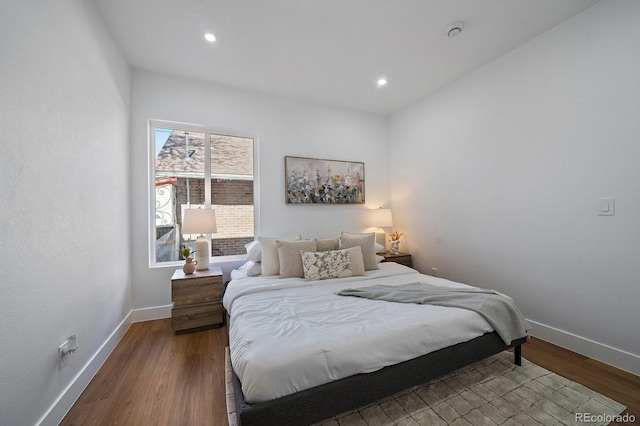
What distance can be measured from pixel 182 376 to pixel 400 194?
3.53 meters

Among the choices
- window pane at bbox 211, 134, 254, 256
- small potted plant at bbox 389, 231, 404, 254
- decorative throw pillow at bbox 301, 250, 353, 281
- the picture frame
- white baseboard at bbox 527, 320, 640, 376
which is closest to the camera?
white baseboard at bbox 527, 320, 640, 376

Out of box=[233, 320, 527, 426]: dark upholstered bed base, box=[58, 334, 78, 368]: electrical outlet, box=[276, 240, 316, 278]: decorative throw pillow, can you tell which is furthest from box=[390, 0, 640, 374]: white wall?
box=[58, 334, 78, 368]: electrical outlet

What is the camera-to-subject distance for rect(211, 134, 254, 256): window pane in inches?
129

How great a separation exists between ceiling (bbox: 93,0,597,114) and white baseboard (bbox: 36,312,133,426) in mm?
2743

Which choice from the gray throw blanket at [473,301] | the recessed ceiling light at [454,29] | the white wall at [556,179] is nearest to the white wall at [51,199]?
the gray throw blanket at [473,301]

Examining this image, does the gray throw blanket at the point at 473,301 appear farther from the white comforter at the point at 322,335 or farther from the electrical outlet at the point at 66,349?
the electrical outlet at the point at 66,349

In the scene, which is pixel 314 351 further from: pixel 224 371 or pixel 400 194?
pixel 400 194

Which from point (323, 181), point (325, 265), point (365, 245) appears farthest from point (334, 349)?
point (323, 181)

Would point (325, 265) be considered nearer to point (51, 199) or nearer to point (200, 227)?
point (200, 227)

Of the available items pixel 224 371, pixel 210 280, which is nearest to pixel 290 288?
pixel 224 371

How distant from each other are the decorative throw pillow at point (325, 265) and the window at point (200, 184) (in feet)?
3.85

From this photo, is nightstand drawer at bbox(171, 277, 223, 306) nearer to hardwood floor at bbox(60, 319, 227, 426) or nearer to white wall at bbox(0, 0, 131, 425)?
hardwood floor at bbox(60, 319, 227, 426)


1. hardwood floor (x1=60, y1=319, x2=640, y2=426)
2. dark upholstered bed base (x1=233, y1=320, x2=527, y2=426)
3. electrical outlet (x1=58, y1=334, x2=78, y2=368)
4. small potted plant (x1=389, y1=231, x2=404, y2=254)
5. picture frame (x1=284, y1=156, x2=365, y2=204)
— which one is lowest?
hardwood floor (x1=60, y1=319, x2=640, y2=426)

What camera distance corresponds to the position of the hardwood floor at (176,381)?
1472 mm
